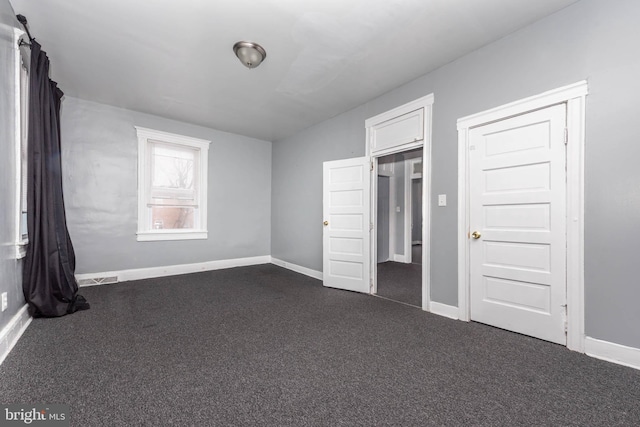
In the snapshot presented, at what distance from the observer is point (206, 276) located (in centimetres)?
457

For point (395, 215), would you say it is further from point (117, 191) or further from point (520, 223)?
point (117, 191)

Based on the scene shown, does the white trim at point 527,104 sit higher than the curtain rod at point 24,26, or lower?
lower

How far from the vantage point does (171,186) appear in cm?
477

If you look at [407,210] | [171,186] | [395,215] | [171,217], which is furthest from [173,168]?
[407,210]

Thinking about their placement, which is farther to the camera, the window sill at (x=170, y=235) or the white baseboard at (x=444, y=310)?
the window sill at (x=170, y=235)

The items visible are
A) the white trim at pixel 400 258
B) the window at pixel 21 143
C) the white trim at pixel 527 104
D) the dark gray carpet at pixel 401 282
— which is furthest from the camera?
the white trim at pixel 400 258

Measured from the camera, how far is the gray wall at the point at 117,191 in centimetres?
388

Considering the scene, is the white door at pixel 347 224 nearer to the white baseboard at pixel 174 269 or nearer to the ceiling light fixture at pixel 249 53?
the ceiling light fixture at pixel 249 53

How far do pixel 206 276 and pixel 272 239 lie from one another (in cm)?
165

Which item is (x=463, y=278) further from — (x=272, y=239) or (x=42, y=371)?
(x=272, y=239)

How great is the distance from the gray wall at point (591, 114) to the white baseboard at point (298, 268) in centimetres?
214

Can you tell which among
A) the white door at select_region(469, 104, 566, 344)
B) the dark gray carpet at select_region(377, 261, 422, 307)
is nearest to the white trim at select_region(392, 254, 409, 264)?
the dark gray carpet at select_region(377, 261, 422, 307)

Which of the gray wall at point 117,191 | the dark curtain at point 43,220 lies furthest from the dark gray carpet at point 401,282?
the dark curtain at point 43,220

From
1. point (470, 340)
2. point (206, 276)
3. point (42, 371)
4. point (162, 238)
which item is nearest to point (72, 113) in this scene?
point (162, 238)
